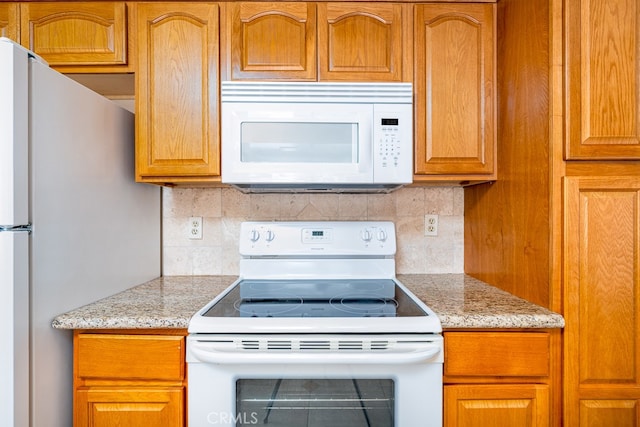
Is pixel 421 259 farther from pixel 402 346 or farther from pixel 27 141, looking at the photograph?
pixel 27 141

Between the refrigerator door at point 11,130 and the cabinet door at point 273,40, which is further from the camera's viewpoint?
the cabinet door at point 273,40

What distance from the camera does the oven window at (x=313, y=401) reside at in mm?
1176

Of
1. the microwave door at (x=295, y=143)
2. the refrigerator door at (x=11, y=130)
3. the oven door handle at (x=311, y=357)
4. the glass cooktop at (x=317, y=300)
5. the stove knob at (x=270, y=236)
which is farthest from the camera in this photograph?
the stove knob at (x=270, y=236)

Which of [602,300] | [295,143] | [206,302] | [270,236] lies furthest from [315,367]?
[602,300]

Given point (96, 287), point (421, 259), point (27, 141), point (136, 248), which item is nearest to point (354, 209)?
point (421, 259)

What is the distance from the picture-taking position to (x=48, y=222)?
1.14 meters

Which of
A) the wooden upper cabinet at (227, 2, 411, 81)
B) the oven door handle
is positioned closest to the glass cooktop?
the oven door handle

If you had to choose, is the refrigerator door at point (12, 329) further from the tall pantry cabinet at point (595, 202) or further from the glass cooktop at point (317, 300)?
the tall pantry cabinet at point (595, 202)

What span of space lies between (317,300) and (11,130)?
1.08m

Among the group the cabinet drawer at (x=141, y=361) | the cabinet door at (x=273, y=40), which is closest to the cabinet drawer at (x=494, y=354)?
the cabinet drawer at (x=141, y=361)

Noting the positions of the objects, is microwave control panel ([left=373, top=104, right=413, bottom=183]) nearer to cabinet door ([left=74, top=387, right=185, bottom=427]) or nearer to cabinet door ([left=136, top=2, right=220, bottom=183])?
cabinet door ([left=136, top=2, right=220, bottom=183])

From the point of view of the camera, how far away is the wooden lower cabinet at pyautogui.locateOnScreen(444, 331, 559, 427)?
3.85 ft

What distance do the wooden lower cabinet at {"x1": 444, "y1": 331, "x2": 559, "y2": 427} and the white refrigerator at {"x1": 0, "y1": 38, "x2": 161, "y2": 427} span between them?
1211mm

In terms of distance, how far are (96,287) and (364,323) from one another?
0.97m
